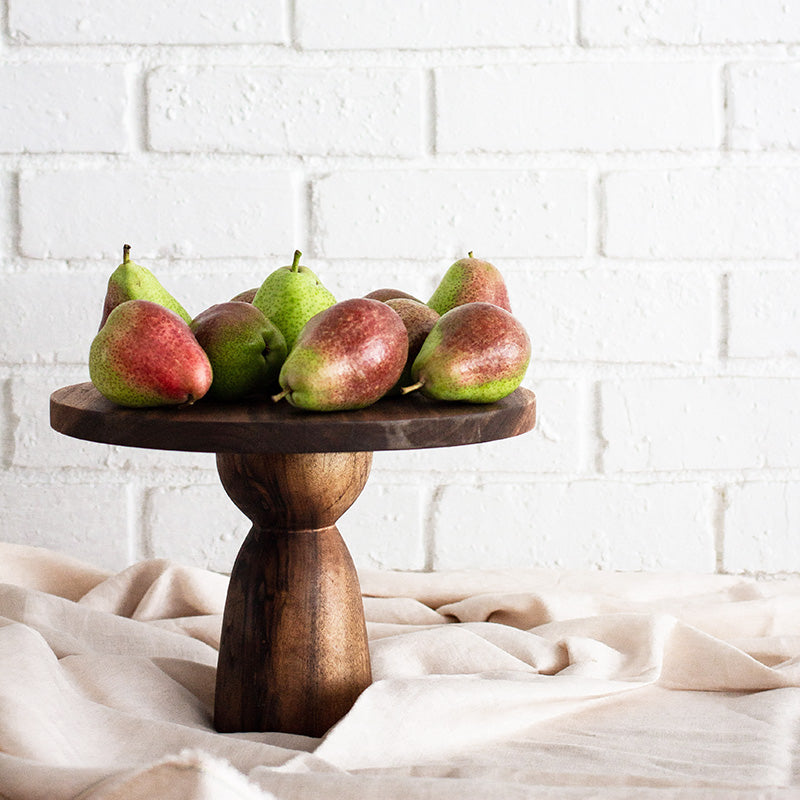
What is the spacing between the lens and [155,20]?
1.12m

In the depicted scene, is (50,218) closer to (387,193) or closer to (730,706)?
(387,193)

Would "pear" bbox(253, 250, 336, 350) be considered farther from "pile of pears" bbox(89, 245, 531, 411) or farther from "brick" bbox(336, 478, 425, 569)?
"brick" bbox(336, 478, 425, 569)

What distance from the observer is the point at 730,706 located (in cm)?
75

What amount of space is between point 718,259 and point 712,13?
257 millimetres

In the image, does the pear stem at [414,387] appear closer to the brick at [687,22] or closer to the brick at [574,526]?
the brick at [574,526]

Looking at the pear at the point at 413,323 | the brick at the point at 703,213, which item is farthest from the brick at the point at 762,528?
the pear at the point at 413,323

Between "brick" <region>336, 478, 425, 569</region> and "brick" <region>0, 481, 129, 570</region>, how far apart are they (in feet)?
0.80

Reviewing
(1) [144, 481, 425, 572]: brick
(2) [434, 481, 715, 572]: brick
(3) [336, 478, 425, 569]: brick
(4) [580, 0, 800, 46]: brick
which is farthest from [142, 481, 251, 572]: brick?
(4) [580, 0, 800, 46]: brick

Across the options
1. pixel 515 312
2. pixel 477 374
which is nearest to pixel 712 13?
pixel 515 312

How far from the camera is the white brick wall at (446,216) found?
1127 mm

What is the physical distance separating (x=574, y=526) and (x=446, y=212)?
37 cm

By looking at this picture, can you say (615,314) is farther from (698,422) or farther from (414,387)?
(414,387)

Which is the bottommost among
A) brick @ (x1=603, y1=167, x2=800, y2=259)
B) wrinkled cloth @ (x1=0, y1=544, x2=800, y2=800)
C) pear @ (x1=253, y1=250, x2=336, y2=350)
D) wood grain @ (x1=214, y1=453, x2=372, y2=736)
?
wrinkled cloth @ (x1=0, y1=544, x2=800, y2=800)

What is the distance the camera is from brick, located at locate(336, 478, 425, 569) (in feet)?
3.83
